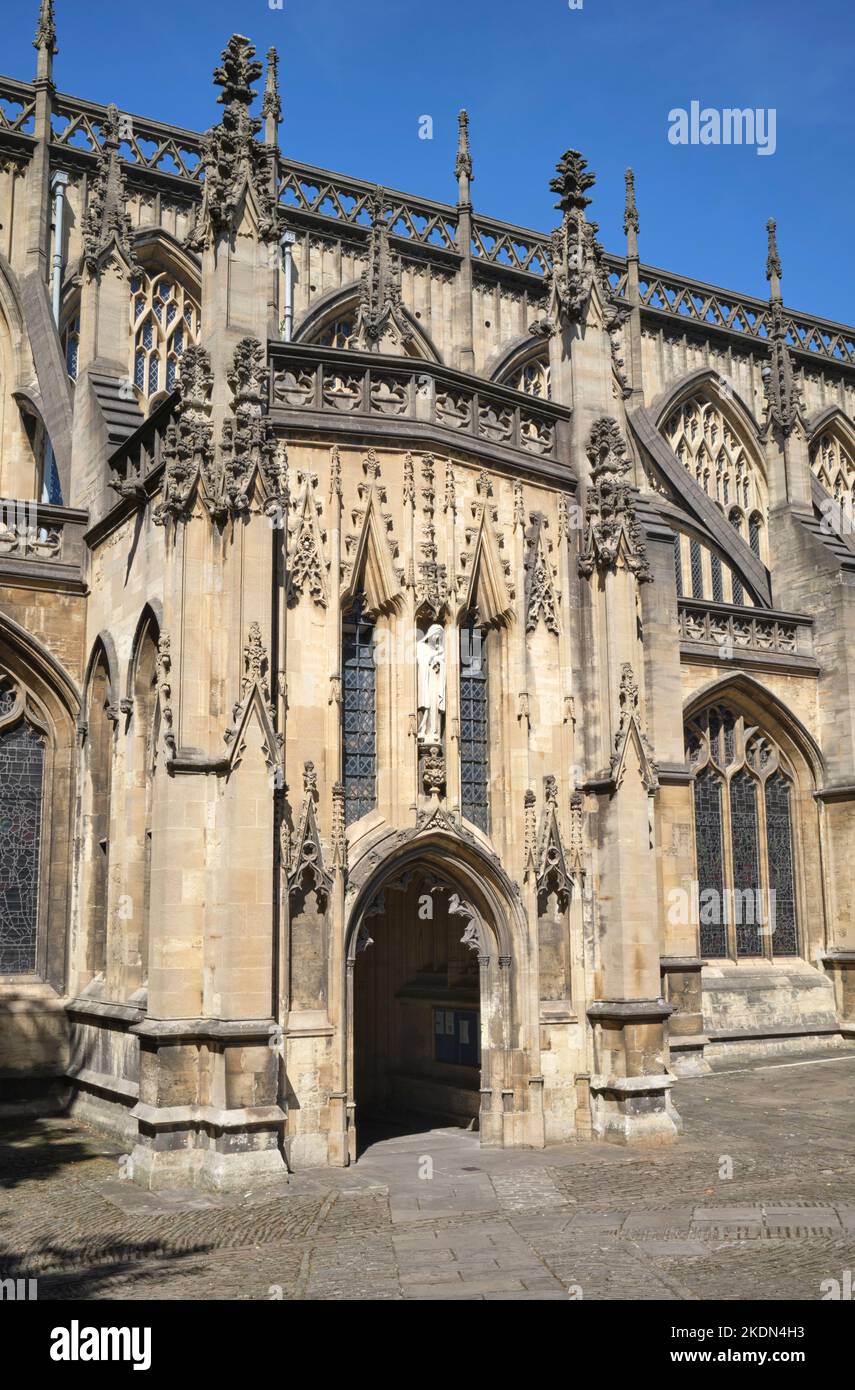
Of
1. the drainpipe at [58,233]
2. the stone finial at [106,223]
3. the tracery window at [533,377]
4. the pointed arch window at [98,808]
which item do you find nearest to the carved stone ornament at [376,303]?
the stone finial at [106,223]

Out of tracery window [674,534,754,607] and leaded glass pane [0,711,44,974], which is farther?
tracery window [674,534,754,607]

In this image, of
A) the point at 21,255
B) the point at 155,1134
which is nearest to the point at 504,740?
the point at 155,1134

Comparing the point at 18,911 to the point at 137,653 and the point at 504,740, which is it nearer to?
the point at 137,653

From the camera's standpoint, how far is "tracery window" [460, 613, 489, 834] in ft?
47.7

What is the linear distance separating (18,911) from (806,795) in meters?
14.2

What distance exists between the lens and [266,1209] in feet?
35.6

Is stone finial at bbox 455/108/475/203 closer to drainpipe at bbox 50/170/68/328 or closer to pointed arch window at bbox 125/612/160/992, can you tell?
drainpipe at bbox 50/170/68/328

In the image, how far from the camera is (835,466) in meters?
35.0

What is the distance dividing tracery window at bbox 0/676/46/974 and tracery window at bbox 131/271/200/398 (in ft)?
28.2

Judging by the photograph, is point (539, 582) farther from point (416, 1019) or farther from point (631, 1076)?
point (416, 1019)

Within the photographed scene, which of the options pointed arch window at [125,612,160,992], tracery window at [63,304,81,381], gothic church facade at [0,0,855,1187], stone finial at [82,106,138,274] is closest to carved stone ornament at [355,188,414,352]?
gothic church facade at [0,0,855,1187]

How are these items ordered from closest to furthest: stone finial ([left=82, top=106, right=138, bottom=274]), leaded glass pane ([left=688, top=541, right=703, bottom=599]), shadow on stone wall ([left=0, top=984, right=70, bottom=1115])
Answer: shadow on stone wall ([left=0, top=984, right=70, bottom=1115]) < stone finial ([left=82, top=106, right=138, bottom=274]) < leaded glass pane ([left=688, top=541, right=703, bottom=599])

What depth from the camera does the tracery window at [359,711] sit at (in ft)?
45.3
